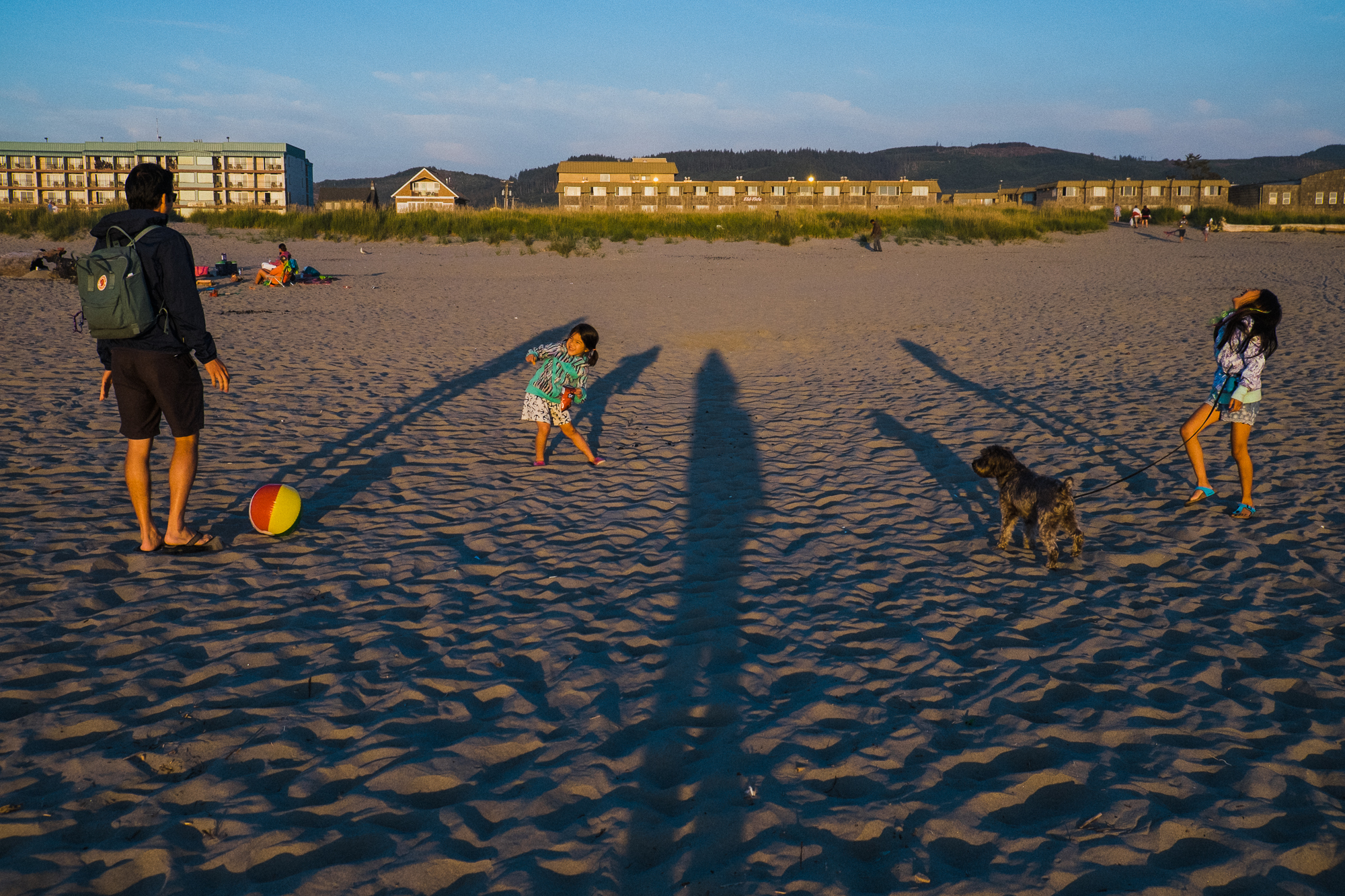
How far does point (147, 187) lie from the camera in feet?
14.1

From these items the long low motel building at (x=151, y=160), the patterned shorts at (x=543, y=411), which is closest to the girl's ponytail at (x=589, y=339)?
the patterned shorts at (x=543, y=411)

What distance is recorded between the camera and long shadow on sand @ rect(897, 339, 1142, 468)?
7883mm

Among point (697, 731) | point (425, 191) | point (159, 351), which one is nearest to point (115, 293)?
point (159, 351)

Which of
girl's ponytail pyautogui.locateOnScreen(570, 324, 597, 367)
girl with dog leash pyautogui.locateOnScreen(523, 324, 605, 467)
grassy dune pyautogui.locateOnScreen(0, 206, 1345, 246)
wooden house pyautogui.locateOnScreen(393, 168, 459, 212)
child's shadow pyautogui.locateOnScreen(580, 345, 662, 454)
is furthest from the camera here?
wooden house pyautogui.locateOnScreen(393, 168, 459, 212)

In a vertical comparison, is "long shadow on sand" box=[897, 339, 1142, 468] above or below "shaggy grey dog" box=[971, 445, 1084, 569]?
above

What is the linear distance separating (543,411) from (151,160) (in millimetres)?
94536

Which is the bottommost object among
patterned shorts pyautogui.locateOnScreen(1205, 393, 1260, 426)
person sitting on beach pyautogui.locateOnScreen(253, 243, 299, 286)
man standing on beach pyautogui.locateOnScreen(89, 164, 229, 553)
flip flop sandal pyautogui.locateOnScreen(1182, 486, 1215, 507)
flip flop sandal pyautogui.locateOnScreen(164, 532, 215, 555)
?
→ flip flop sandal pyautogui.locateOnScreen(164, 532, 215, 555)

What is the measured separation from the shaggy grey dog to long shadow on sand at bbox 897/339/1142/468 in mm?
2922

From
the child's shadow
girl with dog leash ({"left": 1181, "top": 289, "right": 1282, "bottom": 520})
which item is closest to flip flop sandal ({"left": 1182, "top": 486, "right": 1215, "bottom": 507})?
girl with dog leash ({"left": 1181, "top": 289, "right": 1282, "bottom": 520})

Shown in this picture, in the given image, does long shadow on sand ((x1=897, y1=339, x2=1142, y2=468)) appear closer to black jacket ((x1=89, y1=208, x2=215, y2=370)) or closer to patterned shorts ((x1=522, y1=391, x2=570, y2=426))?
patterned shorts ((x1=522, y1=391, x2=570, y2=426))

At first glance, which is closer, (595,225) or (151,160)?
(595,225)

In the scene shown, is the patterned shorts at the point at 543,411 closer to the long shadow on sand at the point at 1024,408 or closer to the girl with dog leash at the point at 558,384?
the girl with dog leash at the point at 558,384

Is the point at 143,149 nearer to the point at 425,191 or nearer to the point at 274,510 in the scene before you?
the point at 425,191

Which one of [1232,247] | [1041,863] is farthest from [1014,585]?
[1232,247]
